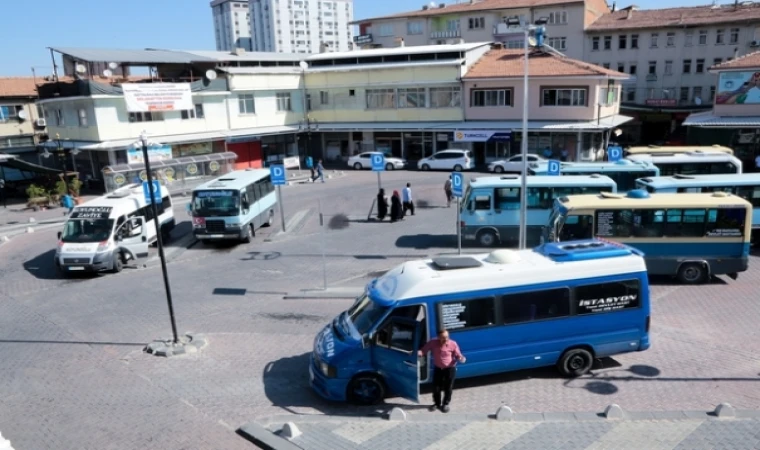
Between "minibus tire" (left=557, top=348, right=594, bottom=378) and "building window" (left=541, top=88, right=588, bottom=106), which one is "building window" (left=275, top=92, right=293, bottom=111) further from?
"minibus tire" (left=557, top=348, right=594, bottom=378)

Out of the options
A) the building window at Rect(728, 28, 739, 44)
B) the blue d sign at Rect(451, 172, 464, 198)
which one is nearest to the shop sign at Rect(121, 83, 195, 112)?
the blue d sign at Rect(451, 172, 464, 198)

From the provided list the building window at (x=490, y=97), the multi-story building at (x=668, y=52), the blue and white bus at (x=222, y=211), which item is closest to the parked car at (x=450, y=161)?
the building window at (x=490, y=97)

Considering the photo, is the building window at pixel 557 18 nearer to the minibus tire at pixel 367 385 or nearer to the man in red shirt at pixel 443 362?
the man in red shirt at pixel 443 362

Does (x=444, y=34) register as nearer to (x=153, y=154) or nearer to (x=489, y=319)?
(x=153, y=154)

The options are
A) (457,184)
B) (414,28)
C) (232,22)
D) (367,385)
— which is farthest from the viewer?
(232,22)

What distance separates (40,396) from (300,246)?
11545 millimetres

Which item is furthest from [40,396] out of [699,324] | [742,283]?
[742,283]

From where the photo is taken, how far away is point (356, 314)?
1002 cm

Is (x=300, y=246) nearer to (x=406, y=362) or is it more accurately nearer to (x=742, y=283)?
(x=406, y=362)

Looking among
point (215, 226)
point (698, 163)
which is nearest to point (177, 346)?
point (215, 226)

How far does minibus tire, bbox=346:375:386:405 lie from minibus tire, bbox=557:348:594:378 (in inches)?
126

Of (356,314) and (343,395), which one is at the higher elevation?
(356,314)

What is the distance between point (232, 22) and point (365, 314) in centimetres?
17679

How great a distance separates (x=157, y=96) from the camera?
3444 centimetres
